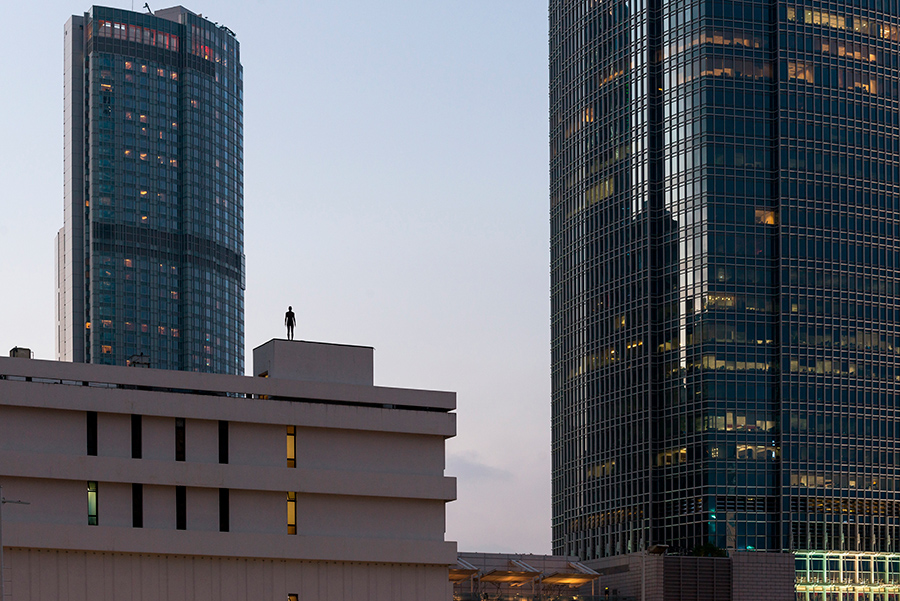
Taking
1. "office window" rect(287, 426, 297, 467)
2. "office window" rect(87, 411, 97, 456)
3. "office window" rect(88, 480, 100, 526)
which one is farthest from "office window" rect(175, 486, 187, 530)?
"office window" rect(287, 426, 297, 467)

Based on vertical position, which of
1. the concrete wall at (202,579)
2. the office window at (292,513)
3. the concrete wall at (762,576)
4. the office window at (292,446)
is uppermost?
the office window at (292,446)

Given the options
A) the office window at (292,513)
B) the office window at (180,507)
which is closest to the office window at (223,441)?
the office window at (180,507)

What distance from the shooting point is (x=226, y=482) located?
10462 cm

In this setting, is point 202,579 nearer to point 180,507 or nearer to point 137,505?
point 180,507

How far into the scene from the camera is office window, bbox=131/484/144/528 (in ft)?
335

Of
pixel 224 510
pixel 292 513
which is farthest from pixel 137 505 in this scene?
pixel 292 513

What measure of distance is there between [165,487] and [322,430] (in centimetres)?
1259

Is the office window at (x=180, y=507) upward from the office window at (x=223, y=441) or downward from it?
downward

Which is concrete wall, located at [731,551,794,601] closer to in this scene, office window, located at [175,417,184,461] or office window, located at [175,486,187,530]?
office window, located at [175,486,187,530]

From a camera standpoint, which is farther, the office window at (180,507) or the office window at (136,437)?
the office window at (180,507)

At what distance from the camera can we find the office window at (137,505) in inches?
4016

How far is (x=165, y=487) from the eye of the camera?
103 metres

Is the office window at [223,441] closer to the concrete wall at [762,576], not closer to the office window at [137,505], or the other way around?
the office window at [137,505]

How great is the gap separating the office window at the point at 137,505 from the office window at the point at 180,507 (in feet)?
8.11
